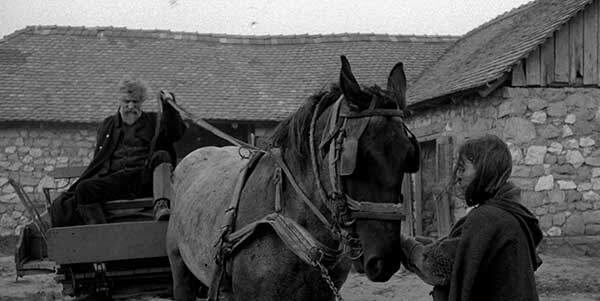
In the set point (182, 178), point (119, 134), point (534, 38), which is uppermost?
point (534, 38)

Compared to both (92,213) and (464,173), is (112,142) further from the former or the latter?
(464,173)

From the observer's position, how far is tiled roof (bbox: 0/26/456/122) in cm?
1577

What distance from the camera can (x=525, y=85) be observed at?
11.0 m

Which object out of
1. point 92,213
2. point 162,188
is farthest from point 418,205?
point 92,213

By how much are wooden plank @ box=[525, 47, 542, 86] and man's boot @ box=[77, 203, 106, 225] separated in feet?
27.3

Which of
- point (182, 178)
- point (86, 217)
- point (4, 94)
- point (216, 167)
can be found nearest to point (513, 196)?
point (216, 167)

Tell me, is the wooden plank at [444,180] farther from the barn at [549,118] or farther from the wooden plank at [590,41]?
the wooden plank at [590,41]

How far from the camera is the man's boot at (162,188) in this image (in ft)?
15.9

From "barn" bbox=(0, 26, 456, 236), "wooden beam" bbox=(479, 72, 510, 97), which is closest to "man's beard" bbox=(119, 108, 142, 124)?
"wooden beam" bbox=(479, 72, 510, 97)

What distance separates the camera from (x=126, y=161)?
5.20m

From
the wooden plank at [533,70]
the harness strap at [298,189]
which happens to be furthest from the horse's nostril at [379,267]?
the wooden plank at [533,70]

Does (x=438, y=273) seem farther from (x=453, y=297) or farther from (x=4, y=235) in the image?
(x=4, y=235)

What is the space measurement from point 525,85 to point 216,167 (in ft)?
25.7

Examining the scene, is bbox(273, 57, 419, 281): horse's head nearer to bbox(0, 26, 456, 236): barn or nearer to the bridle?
the bridle
